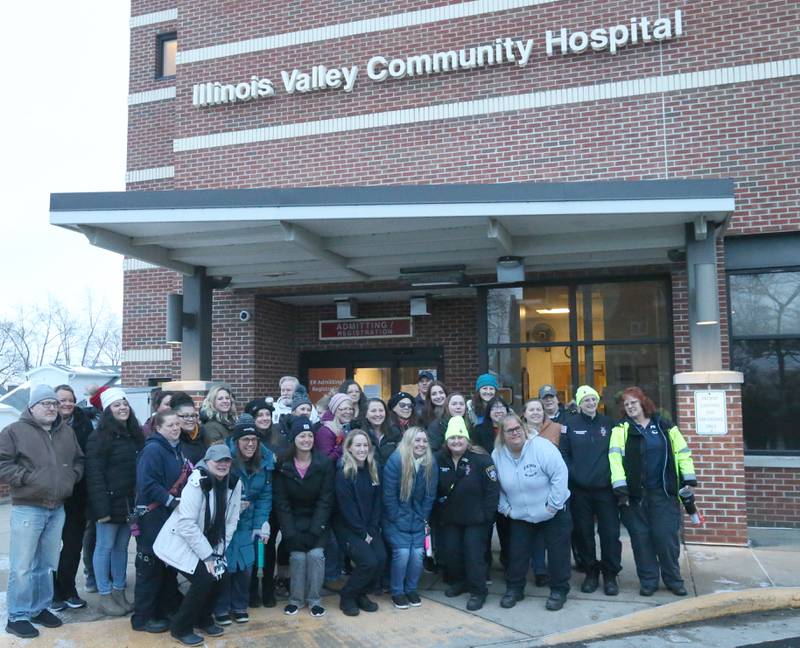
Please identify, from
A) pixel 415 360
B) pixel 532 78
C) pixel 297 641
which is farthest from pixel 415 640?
pixel 532 78

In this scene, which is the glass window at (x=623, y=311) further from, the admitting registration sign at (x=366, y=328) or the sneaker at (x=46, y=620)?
the sneaker at (x=46, y=620)

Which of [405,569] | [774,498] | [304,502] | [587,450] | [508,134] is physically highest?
[508,134]

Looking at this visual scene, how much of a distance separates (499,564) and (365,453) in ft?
7.78

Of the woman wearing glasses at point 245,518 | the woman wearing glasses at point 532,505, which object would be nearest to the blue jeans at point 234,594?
the woman wearing glasses at point 245,518

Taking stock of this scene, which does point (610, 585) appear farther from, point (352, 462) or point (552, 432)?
point (352, 462)

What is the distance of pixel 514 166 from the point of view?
1038cm

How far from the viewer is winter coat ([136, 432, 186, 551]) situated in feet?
17.7

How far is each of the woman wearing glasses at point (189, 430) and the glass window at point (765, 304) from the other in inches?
276

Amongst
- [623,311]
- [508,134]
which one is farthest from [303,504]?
[508,134]

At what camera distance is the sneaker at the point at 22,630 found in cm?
534

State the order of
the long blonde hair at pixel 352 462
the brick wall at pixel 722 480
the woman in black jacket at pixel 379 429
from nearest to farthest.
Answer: the long blonde hair at pixel 352 462 < the woman in black jacket at pixel 379 429 < the brick wall at pixel 722 480

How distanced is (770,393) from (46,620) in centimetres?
857

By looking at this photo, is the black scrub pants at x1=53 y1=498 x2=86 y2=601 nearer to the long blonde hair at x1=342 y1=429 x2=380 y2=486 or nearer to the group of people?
the group of people

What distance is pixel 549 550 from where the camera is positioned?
6.02 meters
